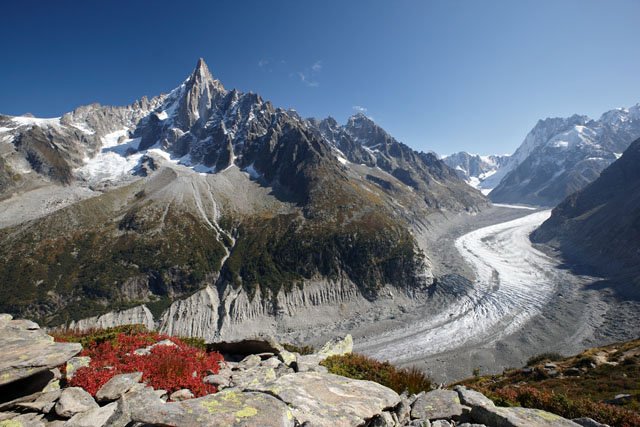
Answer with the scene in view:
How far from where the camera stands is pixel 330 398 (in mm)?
8820

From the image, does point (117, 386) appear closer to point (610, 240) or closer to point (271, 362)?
point (271, 362)

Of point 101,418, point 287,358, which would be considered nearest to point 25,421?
point 101,418

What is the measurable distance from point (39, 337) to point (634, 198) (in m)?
259

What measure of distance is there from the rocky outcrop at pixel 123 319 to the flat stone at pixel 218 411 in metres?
119

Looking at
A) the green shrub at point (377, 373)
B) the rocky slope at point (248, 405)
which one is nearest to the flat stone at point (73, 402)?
the rocky slope at point (248, 405)

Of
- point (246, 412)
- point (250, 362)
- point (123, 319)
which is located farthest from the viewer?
point (123, 319)

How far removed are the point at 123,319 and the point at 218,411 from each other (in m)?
128

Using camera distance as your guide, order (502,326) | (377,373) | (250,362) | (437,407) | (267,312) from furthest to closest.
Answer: (267,312) → (502,326) → (377,373) → (250,362) → (437,407)

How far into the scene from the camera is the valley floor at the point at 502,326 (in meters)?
80.1

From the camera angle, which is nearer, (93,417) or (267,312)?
(93,417)

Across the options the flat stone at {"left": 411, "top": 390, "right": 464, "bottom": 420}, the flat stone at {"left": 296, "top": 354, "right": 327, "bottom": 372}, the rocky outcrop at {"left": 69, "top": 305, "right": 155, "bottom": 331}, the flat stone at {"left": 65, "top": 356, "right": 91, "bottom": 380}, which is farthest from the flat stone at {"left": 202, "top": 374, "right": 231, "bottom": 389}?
the rocky outcrop at {"left": 69, "top": 305, "right": 155, "bottom": 331}

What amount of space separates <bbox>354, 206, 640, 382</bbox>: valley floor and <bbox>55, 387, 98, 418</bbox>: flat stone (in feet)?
252

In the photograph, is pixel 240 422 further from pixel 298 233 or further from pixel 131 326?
pixel 298 233

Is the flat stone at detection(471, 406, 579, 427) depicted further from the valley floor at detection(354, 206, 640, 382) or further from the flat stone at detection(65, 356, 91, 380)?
the valley floor at detection(354, 206, 640, 382)
